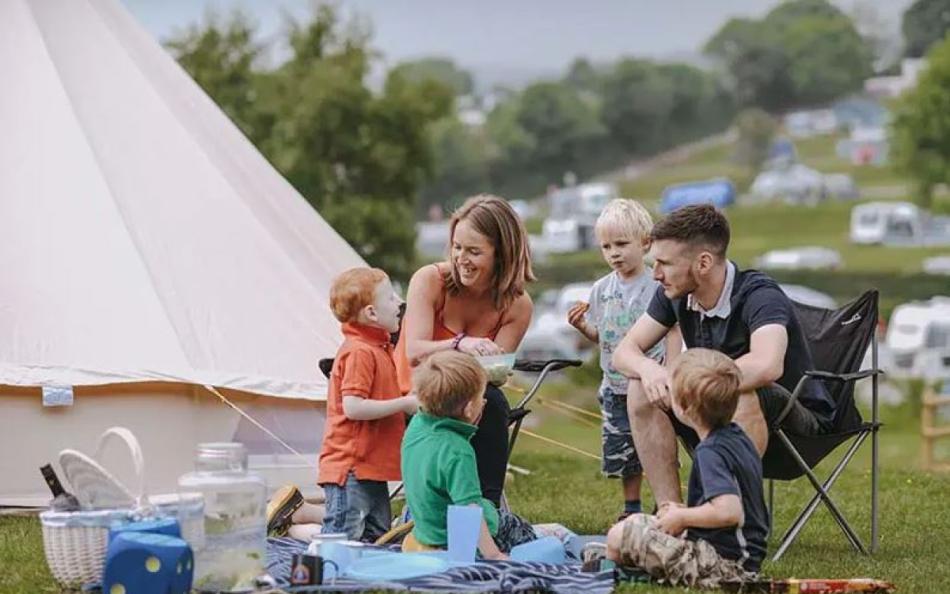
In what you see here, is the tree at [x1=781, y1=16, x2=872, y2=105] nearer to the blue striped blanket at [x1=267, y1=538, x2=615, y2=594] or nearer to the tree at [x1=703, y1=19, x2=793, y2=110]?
the tree at [x1=703, y1=19, x2=793, y2=110]

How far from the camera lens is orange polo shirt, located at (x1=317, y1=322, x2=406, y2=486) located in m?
4.77

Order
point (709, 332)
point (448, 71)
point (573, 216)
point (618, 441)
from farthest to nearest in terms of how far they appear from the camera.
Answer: point (448, 71) → point (573, 216) → point (618, 441) → point (709, 332)

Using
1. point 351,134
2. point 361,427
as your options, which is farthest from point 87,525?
point 351,134

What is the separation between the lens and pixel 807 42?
2970 centimetres

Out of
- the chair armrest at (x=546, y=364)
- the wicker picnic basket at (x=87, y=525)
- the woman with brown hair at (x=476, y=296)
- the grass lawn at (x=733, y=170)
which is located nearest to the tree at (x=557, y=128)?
the grass lawn at (x=733, y=170)

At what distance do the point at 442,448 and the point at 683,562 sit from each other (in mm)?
652

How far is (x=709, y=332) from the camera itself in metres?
4.68

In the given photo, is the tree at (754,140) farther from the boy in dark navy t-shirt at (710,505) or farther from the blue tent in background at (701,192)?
the boy in dark navy t-shirt at (710,505)

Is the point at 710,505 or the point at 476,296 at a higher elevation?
the point at 476,296

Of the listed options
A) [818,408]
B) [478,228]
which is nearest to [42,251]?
[478,228]

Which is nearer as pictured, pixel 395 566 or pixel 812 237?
pixel 395 566

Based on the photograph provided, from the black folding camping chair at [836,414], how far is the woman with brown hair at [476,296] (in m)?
0.76

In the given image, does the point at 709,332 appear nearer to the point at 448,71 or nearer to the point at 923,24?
the point at 923,24

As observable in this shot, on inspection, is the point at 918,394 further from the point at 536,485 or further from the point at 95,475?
the point at 95,475
